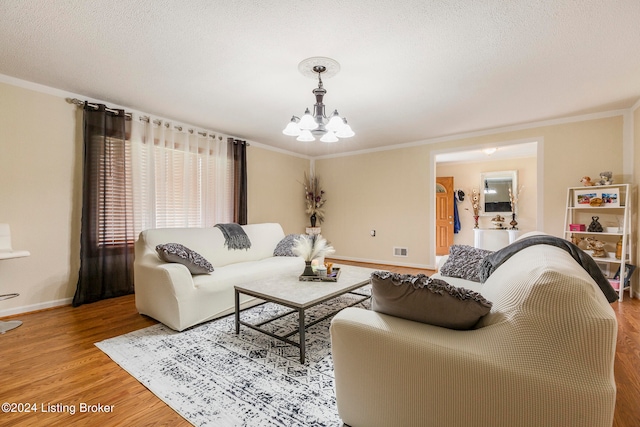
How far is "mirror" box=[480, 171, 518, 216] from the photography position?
6.15 metres

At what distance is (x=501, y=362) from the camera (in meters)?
0.96

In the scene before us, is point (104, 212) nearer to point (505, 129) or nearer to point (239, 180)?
point (239, 180)

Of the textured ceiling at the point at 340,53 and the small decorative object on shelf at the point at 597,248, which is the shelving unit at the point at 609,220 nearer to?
the small decorative object on shelf at the point at 597,248

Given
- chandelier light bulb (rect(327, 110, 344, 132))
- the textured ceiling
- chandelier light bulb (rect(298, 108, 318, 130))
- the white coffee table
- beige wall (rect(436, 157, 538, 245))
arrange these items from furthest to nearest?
beige wall (rect(436, 157, 538, 245))
chandelier light bulb (rect(327, 110, 344, 132))
chandelier light bulb (rect(298, 108, 318, 130))
the white coffee table
the textured ceiling

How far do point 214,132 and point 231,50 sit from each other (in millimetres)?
2521

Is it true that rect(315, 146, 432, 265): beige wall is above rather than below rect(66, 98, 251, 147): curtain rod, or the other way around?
below

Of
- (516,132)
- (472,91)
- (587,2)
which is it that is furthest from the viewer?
(516,132)

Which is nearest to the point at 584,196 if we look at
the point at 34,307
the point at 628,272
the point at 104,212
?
the point at 628,272

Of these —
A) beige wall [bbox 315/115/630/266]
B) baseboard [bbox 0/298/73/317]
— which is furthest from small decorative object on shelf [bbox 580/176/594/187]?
baseboard [bbox 0/298/73/317]

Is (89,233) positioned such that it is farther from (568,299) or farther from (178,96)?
(568,299)

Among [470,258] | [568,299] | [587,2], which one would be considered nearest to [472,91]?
[587,2]

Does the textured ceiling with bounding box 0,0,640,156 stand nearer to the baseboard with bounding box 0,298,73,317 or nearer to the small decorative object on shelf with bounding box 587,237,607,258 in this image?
the small decorative object on shelf with bounding box 587,237,607,258

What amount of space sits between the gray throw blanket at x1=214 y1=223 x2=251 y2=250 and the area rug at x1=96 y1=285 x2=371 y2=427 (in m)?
1.13

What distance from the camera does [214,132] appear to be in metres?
4.62
